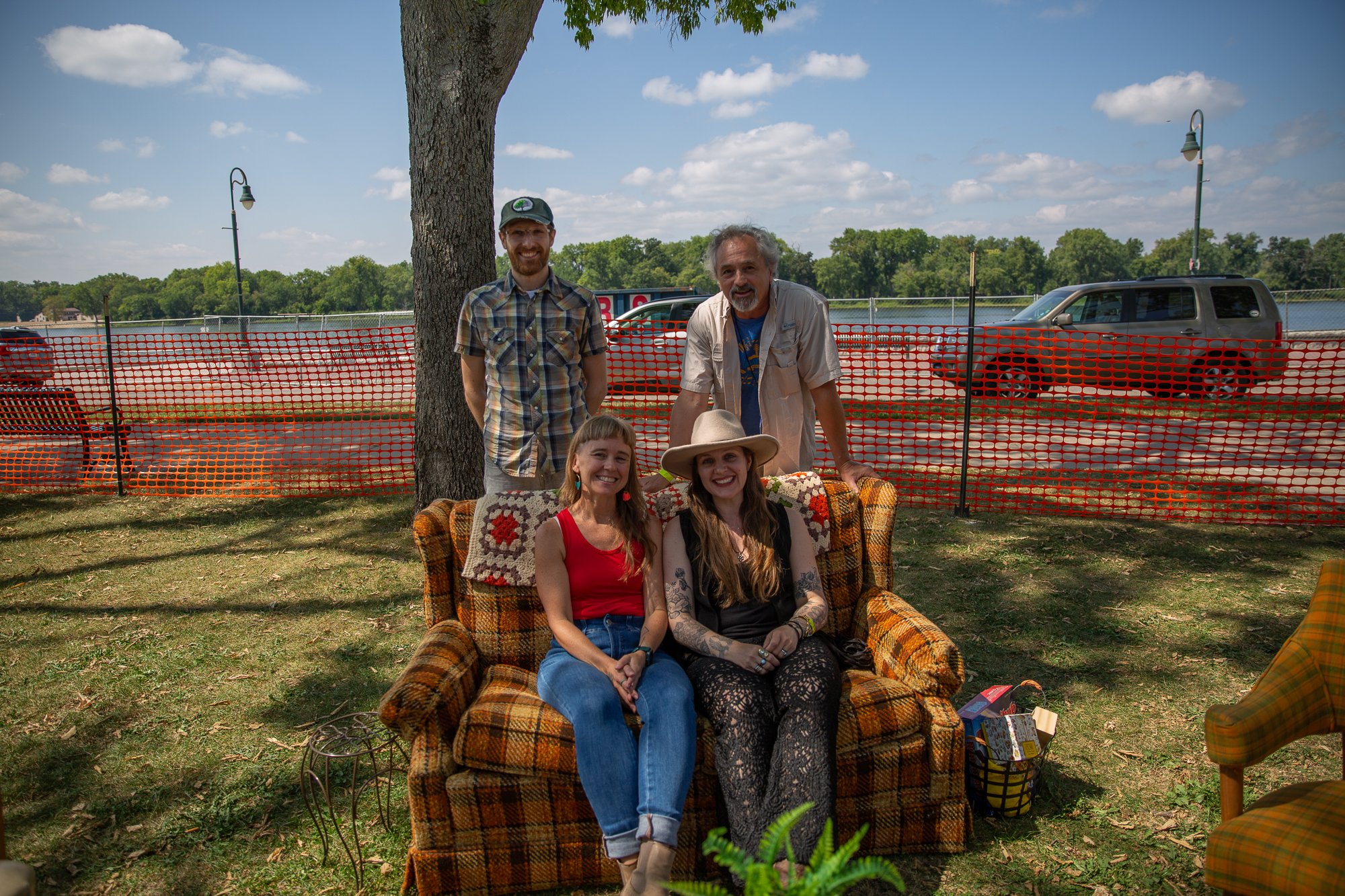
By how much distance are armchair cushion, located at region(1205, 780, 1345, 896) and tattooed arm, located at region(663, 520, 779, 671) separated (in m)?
1.24

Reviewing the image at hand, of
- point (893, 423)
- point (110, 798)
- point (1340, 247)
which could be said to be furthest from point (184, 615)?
point (1340, 247)

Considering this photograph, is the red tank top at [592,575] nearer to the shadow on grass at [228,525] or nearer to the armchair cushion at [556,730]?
the armchair cushion at [556,730]

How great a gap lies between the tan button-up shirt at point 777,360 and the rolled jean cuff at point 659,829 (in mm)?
1562

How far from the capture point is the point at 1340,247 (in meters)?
59.2

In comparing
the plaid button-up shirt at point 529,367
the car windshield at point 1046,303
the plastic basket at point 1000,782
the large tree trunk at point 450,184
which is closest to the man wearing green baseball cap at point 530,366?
the plaid button-up shirt at point 529,367

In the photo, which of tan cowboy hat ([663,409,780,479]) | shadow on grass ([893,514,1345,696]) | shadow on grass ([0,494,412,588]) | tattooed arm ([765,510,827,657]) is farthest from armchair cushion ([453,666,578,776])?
shadow on grass ([0,494,412,588])

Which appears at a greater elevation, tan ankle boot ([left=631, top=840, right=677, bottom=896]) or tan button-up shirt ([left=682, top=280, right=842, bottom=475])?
tan button-up shirt ([left=682, top=280, right=842, bottom=475])

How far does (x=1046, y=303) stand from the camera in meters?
10.9

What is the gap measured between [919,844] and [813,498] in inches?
48.5

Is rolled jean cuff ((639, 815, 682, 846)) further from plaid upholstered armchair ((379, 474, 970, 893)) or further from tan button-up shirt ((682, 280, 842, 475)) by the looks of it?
tan button-up shirt ((682, 280, 842, 475))

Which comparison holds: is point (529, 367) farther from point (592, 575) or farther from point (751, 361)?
point (592, 575)

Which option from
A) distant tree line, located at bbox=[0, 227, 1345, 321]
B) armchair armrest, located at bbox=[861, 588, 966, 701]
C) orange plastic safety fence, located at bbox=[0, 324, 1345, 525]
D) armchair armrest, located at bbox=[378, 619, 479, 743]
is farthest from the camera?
distant tree line, located at bbox=[0, 227, 1345, 321]

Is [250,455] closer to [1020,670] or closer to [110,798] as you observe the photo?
[110,798]

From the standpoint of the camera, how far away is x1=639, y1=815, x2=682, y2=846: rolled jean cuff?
2.20 m
